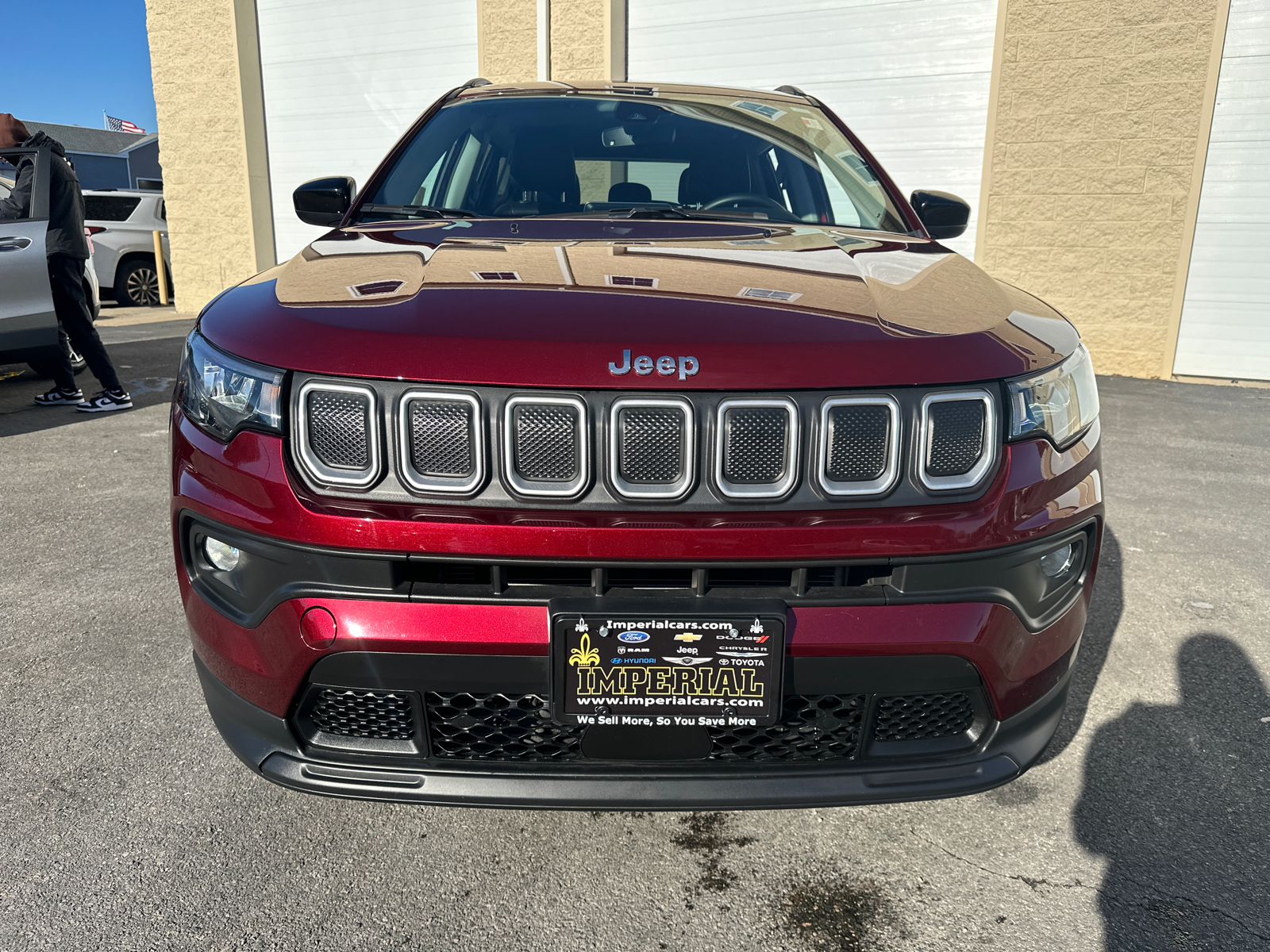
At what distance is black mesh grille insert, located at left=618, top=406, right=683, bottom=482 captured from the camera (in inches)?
53.9

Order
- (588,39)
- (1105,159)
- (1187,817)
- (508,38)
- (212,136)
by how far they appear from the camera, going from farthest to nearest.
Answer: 1. (212,136)
2. (508,38)
3. (588,39)
4. (1105,159)
5. (1187,817)

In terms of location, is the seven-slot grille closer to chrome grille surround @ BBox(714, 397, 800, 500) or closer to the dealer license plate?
chrome grille surround @ BBox(714, 397, 800, 500)

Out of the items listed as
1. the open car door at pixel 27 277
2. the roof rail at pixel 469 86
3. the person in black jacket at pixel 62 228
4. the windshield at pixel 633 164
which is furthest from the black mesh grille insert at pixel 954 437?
the person in black jacket at pixel 62 228

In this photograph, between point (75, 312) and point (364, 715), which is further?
point (75, 312)

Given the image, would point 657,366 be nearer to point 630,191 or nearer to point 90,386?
point 630,191

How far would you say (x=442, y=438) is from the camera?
138 centimetres

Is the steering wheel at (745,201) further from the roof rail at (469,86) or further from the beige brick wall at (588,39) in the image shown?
the beige brick wall at (588,39)

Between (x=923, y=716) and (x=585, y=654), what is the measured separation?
0.63m

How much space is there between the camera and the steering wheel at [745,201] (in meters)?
2.54

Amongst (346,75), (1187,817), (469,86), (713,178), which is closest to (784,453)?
(1187,817)

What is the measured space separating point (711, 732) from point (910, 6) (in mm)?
8429

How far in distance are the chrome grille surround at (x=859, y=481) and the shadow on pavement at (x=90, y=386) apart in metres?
5.41

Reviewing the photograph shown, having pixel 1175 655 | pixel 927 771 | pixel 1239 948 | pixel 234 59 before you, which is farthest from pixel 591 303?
pixel 234 59

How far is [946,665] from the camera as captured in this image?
1448 millimetres
